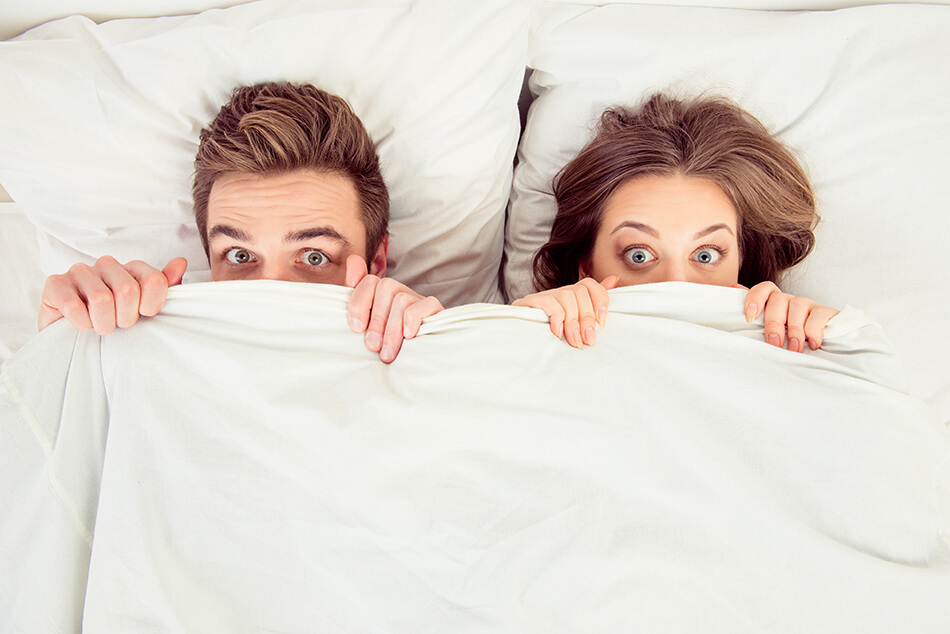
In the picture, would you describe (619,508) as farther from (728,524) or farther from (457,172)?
(457,172)

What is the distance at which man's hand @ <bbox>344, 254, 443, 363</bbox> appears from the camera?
97cm

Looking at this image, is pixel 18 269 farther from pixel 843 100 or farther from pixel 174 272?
pixel 843 100

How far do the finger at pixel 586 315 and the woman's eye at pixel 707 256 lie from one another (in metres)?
0.29

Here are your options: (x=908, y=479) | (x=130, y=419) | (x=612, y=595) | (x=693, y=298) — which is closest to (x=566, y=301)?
(x=693, y=298)

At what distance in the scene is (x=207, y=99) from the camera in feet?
4.18

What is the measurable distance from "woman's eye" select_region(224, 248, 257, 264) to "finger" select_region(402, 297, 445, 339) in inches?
14.2

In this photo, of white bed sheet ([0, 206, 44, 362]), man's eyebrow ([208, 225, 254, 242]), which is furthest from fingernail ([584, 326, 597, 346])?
white bed sheet ([0, 206, 44, 362])

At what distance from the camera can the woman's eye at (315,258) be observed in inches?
45.2

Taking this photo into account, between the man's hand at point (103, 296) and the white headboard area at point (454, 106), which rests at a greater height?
the white headboard area at point (454, 106)

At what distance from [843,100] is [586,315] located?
0.83 metres

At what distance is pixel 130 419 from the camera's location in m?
0.88

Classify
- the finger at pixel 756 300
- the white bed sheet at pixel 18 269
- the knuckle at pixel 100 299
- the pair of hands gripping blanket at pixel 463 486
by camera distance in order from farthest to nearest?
the white bed sheet at pixel 18 269
the finger at pixel 756 300
the knuckle at pixel 100 299
the pair of hands gripping blanket at pixel 463 486

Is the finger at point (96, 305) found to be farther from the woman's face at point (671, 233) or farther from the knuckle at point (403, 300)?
the woman's face at point (671, 233)

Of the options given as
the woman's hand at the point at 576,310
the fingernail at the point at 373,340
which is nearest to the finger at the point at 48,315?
the fingernail at the point at 373,340
